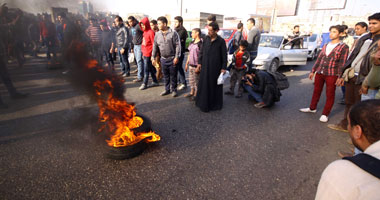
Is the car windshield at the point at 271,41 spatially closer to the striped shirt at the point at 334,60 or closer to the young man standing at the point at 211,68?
the striped shirt at the point at 334,60

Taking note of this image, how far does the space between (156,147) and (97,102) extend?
3.98 feet

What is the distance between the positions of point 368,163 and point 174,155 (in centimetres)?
251

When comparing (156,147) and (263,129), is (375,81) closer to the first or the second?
(263,129)

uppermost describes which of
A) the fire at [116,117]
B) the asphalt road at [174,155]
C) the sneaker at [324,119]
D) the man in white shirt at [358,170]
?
the man in white shirt at [358,170]

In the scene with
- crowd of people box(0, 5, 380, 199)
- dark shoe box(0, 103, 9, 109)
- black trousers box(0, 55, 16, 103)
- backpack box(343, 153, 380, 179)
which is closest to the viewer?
backpack box(343, 153, 380, 179)

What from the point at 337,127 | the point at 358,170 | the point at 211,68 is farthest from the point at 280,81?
the point at 358,170

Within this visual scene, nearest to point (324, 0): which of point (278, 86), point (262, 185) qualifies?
point (278, 86)

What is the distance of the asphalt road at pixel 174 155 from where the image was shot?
7.70ft

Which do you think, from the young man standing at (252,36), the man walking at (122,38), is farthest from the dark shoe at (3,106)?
the young man standing at (252,36)

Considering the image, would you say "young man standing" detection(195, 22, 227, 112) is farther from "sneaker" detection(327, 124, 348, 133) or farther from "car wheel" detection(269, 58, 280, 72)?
"car wheel" detection(269, 58, 280, 72)

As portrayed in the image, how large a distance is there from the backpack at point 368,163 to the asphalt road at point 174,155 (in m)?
1.69

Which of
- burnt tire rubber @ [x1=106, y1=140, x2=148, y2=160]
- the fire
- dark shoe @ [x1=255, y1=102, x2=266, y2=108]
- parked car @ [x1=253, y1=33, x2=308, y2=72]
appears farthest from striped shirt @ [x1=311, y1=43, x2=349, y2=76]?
parked car @ [x1=253, y1=33, x2=308, y2=72]

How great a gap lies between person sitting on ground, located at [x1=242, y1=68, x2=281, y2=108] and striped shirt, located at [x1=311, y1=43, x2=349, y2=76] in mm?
1128

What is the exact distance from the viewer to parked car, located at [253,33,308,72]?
8.26m
